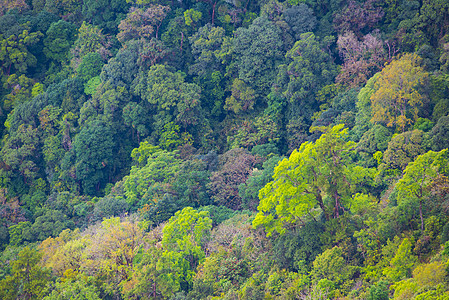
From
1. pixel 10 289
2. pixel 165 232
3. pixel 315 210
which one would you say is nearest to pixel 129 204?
pixel 165 232

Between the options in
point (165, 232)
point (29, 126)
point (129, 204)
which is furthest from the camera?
point (29, 126)

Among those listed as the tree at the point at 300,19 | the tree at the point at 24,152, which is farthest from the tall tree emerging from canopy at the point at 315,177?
the tree at the point at 24,152

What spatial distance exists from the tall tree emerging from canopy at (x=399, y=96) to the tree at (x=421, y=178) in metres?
7.98

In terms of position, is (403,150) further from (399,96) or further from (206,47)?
(206,47)

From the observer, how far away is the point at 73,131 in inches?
1933

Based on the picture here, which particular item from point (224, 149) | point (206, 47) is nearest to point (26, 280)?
point (224, 149)

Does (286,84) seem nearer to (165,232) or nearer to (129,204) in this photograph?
(129,204)

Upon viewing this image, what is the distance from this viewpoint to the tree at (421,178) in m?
26.9

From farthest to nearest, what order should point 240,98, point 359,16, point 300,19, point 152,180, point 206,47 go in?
point 206,47 → point 300,19 → point 240,98 → point 359,16 → point 152,180

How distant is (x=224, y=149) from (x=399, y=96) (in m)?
17.3

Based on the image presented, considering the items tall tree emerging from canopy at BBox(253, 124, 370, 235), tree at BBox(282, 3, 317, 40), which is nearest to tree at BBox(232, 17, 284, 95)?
tree at BBox(282, 3, 317, 40)

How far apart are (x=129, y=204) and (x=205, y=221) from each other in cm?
949

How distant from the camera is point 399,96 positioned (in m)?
35.2

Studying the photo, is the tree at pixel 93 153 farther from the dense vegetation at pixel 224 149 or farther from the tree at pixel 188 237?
the tree at pixel 188 237
